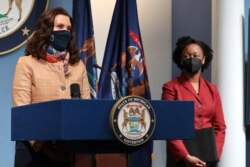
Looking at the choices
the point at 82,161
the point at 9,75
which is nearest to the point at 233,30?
the point at 9,75

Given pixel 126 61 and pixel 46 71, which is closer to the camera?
pixel 46 71

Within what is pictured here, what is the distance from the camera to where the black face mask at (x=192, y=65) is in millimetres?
3264

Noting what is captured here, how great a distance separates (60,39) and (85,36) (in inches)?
47.1

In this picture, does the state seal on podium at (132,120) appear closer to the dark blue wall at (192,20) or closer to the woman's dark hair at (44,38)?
the woman's dark hair at (44,38)

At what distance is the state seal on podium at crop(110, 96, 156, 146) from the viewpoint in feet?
6.26

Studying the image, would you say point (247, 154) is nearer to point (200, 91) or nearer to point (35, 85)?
point (200, 91)

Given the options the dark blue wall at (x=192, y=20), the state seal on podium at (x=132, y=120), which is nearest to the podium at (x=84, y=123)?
the state seal on podium at (x=132, y=120)

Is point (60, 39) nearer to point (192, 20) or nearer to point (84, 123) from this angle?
point (84, 123)

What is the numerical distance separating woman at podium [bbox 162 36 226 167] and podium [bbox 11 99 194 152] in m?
0.99

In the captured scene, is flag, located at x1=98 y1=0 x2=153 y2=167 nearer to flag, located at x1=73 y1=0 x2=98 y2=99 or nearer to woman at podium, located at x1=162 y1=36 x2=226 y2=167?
flag, located at x1=73 y1=0 x2=98 y2=99

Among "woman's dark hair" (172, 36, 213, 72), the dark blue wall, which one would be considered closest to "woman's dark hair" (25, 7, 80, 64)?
"woman's dark hair" (172, 36, 213, 72)

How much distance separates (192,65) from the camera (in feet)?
10.7

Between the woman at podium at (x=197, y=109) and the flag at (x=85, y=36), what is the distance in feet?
1.84

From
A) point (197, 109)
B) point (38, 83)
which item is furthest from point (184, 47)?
point (38, 83)
